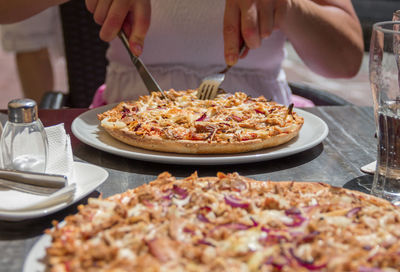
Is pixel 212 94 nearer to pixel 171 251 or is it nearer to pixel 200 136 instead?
pixel 200 136

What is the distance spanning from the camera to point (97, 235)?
27.8 inches

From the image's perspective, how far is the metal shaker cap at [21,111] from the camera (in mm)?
986

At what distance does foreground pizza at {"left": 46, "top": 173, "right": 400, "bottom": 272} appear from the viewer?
2.08 feet

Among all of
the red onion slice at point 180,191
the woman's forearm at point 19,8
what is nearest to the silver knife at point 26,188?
the red onion slice at point 180,191

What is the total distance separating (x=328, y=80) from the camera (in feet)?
17.9

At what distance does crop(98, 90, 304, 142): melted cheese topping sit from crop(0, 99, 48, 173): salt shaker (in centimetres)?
24

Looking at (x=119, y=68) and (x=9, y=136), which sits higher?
(x=9, y=136)

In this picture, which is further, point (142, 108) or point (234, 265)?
point (142, 108)

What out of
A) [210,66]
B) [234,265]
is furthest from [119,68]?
[234,265]

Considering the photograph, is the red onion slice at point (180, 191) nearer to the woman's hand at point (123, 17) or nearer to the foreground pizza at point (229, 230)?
the foreground pizza at point (229, 230)

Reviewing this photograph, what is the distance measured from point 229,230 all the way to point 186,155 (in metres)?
0.45

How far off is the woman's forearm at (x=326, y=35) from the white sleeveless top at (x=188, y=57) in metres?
0.19

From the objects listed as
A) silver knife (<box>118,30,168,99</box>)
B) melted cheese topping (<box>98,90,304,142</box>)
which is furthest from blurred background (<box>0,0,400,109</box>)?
melted cheese topping (<box>98,90,304,142</box>)

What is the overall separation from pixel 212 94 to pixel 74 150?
508 millimetres
